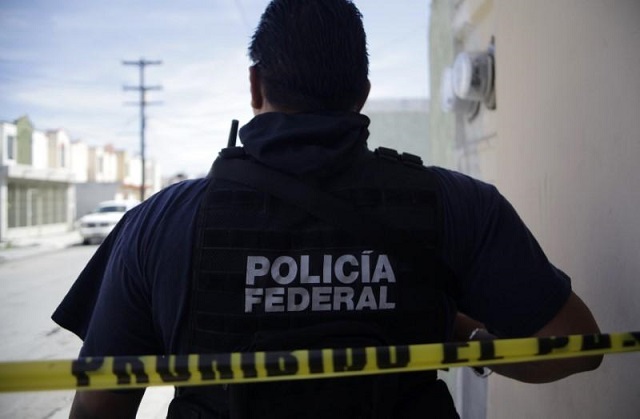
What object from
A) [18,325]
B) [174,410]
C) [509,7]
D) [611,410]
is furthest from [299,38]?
[18,325]

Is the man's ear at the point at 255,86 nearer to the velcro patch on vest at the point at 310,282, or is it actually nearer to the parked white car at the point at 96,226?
the velcro patch on vest at the point at 310,282

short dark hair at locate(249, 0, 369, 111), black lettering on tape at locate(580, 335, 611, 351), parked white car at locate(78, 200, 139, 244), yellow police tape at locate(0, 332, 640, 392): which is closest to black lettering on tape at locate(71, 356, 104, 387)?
yellow police tape at locate(0, 332, 640, 392)

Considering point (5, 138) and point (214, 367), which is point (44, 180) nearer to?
point (5, 138)

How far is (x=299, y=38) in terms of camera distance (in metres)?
1.17

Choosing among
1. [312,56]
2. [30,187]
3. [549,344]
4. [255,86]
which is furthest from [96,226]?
[549,344]

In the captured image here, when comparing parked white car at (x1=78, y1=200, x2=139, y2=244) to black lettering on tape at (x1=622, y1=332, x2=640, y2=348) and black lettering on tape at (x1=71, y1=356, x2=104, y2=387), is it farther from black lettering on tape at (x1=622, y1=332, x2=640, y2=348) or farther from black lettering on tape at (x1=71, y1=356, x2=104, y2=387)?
black lettering on tape at (x1=622, y1=332, x2=640, y2=348)

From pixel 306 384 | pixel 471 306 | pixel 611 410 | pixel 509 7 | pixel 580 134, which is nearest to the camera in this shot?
pixel 306 384

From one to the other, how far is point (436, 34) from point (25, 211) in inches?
964

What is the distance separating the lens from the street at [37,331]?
4.64 meters

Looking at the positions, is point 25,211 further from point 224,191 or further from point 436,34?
point 224,191

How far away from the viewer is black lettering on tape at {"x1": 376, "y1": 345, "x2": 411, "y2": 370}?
842mm

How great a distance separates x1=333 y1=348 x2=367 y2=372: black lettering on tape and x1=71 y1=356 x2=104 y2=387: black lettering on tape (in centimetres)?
35

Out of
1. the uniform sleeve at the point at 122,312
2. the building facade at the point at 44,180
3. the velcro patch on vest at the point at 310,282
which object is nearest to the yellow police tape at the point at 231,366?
the velcro patch on vest at the point at 310,282

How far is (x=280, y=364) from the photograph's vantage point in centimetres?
81
